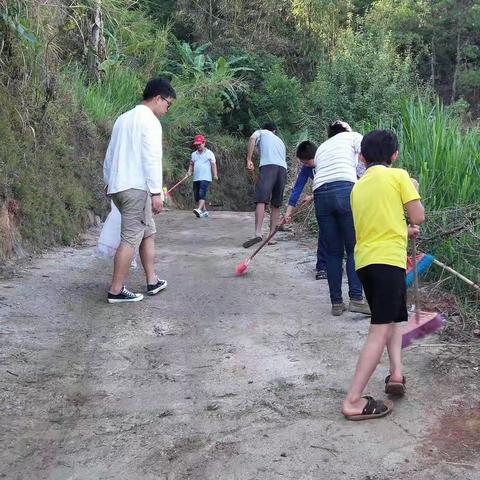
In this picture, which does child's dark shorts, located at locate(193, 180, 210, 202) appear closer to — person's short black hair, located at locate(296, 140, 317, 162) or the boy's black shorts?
the boy's black shorts

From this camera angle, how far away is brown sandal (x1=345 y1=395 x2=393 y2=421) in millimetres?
3504

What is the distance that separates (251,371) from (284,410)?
0.62 m

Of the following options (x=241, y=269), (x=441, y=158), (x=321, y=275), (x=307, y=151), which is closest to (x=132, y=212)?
(x=241, y=269)

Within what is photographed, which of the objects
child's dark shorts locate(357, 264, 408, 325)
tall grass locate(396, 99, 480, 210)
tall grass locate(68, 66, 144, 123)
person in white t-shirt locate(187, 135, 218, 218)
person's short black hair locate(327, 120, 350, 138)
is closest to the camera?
child's dark shorts locate(357, 264, 408, 325)

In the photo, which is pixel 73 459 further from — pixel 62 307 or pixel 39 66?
pixel 39 66

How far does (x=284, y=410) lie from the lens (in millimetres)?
3705

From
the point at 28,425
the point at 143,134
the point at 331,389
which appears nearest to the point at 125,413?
the point at 28,425

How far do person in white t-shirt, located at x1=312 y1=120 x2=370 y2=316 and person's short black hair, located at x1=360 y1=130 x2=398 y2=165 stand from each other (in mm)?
1737

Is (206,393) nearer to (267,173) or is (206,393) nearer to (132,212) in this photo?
(132,212)

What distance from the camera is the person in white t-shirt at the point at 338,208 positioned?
5465 mm

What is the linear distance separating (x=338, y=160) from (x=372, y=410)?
2735mm

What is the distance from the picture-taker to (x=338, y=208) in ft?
18.3

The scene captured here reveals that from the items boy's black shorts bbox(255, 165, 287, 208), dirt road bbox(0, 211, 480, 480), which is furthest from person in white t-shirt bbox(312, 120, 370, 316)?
boy's black shorts bbox(255, 165, 287, 208)

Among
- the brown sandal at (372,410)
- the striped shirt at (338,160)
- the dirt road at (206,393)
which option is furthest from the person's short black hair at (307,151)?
the brown sandal at (372,410)
